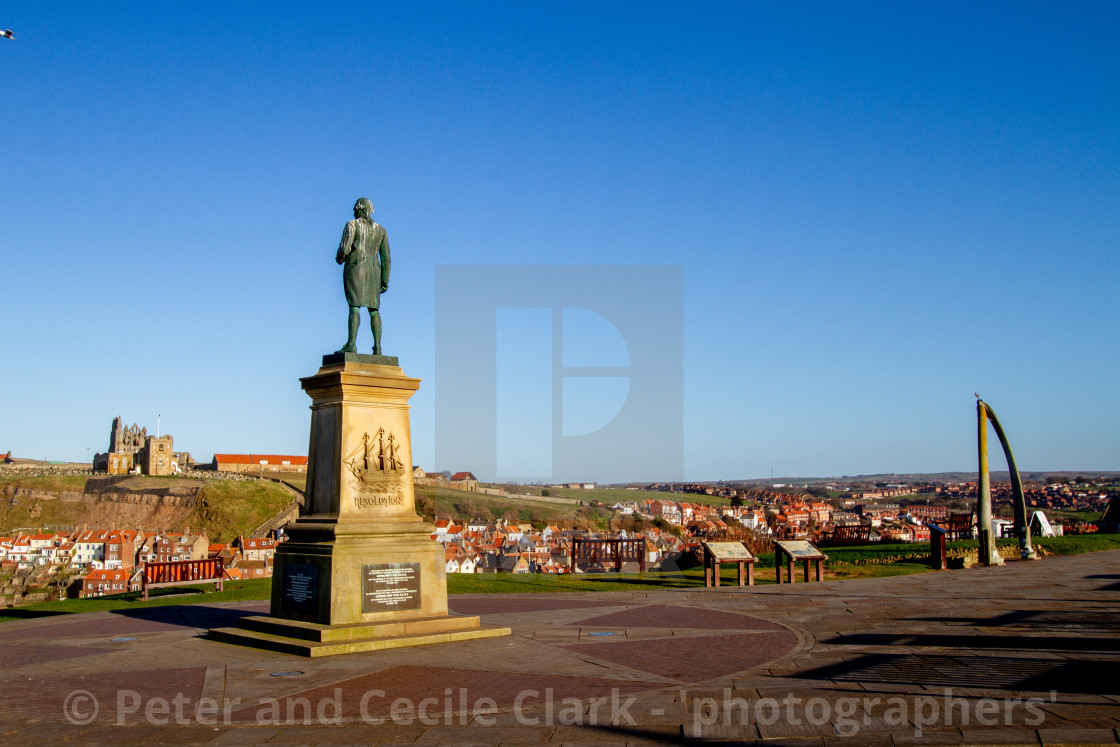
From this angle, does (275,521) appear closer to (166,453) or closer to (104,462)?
(166,453)

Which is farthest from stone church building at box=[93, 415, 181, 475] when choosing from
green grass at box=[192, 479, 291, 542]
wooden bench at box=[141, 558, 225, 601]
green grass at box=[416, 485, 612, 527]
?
wooden bench at box=[141, 558, 225, 601]

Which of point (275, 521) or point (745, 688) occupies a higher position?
point (745, 688)

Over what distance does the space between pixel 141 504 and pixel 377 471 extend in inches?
4225

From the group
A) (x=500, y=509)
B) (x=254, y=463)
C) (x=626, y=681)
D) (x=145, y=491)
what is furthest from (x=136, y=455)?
(x=626, y=681)

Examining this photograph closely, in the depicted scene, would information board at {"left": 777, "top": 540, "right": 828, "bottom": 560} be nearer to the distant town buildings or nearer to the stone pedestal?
the stone pedestal

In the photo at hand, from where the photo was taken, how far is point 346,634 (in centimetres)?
967

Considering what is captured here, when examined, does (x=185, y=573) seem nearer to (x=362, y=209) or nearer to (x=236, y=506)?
(x=362, y=209)

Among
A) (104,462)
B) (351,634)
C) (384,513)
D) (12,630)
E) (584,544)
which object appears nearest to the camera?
(351,634)

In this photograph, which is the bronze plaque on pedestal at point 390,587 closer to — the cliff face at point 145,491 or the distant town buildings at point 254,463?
the cliff face at point 145,491

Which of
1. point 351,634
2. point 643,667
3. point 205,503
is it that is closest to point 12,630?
point 351,634

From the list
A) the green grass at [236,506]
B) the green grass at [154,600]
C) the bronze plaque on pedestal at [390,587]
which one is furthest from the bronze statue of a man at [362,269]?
the green grass at [236,506]

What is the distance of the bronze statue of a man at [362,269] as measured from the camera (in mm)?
11484

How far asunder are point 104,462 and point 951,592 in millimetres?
158287

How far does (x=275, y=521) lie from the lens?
9656 cm
